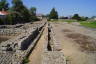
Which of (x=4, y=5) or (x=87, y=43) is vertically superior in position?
(x=4, y=5)

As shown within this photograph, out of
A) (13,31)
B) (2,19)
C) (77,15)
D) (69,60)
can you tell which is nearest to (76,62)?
(69,60)

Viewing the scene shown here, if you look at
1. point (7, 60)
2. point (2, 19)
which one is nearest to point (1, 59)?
point (7, 60)

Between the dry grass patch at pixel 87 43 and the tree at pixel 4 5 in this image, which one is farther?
the tree at pixel 4 5

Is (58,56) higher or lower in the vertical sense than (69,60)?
higher

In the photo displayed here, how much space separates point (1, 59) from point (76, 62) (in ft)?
15.4

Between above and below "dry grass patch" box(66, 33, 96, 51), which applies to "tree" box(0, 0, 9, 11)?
above

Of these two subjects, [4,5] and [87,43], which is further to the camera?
[4,5]

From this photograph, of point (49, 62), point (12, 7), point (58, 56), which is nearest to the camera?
point (49, 62)

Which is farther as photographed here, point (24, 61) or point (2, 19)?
point (2, 19)

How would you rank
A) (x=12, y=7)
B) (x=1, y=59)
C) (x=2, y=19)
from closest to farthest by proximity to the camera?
(x=1, y=59), (x=2, y=19), (x=12, y=7)

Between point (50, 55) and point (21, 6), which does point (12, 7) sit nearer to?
point (21, 6)

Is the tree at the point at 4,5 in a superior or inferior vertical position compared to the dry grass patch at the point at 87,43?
superior

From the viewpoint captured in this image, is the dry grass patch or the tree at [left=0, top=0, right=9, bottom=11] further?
the tree at [left=0, top=0, right=9, bottom=11]

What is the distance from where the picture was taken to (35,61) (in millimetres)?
13328
